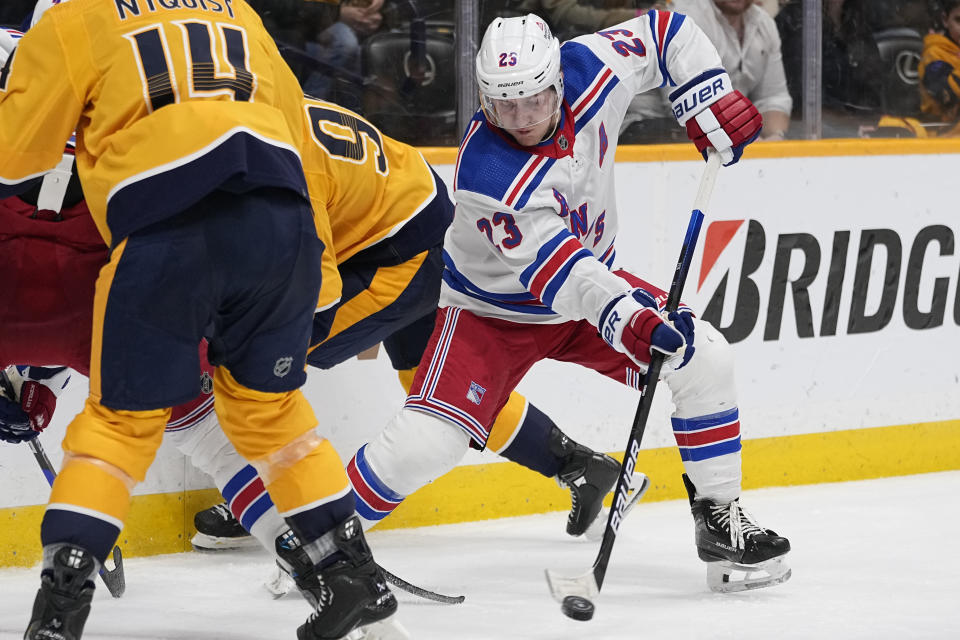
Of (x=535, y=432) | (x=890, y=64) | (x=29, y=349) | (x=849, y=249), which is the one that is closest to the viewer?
(x=29, y=349)

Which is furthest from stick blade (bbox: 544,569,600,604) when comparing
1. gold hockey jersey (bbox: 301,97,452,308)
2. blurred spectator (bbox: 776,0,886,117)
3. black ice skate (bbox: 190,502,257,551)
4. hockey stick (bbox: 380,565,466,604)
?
blurred spectator (bbox: 776,0,886,117)

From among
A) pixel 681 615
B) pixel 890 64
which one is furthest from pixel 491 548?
pixel 890 64

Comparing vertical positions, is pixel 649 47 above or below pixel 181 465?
above

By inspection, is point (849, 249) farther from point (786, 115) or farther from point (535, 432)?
point (535, 432)

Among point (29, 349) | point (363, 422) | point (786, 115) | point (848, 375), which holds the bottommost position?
point (848, 375)

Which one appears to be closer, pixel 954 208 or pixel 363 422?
pixel 363 422

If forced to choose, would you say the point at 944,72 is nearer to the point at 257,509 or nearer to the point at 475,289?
the point at 475,289

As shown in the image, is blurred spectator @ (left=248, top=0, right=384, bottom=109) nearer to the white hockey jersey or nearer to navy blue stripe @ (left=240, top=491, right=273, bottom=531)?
the white hockey jersey

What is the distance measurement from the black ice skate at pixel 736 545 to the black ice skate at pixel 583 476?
414mm

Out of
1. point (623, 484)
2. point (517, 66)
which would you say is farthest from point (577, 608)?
point (517, 66)

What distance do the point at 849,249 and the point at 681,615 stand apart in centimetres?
155

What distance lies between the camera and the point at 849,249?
3.67 m

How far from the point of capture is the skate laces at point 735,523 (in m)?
2.58

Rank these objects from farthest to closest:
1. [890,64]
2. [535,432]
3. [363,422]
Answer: [890,64] < [363,422] < [535,432]
